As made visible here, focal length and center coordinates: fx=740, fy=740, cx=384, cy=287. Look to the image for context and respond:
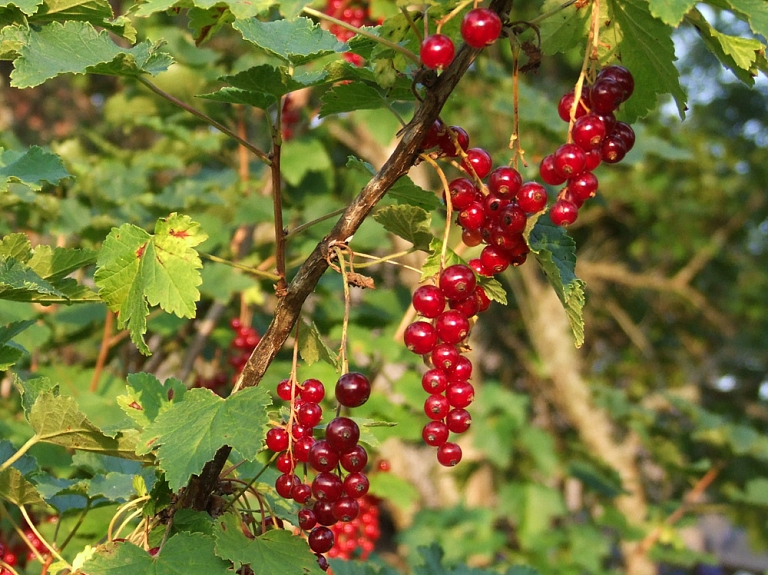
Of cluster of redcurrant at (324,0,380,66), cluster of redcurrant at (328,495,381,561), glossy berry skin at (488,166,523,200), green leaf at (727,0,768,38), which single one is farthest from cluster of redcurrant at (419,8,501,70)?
cluster of redcurrant at (324,0,380,66)

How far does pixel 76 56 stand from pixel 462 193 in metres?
0.51

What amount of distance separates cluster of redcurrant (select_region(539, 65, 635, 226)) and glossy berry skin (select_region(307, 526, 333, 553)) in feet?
1.48

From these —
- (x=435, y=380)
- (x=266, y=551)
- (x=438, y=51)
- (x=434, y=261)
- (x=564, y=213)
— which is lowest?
(x=266, y=551)

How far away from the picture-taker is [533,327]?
480cm

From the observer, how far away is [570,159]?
79cm

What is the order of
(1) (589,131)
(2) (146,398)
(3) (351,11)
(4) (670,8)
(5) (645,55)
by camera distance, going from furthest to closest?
(3) (351,11) < (2) (146,398) < (5) (645,55) < (1) (589,131) < (4) (670,8)

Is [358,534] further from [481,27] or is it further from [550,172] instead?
[481,27]

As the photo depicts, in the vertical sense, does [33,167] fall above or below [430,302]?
below

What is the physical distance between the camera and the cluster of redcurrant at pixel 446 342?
806mm

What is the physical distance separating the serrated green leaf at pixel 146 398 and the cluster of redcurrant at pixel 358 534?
2.37 feet

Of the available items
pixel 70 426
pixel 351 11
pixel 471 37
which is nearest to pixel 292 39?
pixel 471 37

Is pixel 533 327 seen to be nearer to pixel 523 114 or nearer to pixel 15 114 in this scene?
pixel 523 114

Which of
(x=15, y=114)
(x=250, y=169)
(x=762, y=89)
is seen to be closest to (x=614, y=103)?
(x=250, y=169)

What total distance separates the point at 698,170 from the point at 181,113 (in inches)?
172
